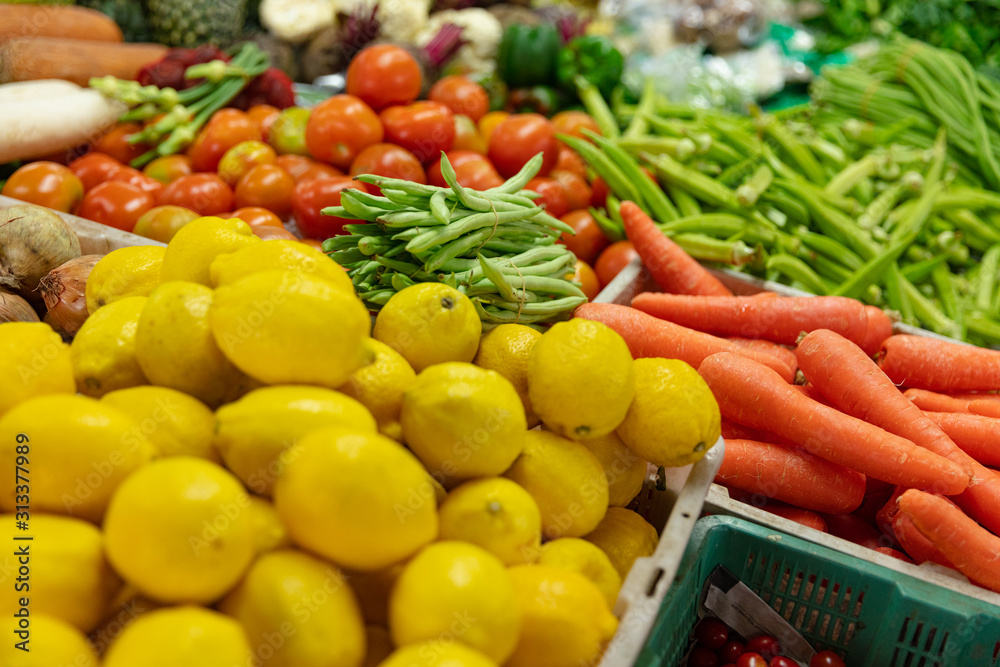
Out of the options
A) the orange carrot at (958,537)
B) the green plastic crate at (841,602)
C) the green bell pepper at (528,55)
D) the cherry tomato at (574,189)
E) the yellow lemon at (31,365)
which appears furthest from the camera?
the green bell pepper at (528,55)

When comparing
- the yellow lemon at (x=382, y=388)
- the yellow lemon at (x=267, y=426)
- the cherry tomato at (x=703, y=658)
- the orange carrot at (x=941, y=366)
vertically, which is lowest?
the cherry tomato at (x=703, y=658)

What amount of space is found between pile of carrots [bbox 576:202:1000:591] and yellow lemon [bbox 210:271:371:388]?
110 cm

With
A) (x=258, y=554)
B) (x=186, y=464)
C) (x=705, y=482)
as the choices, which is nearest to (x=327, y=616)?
(x=258, y=554)

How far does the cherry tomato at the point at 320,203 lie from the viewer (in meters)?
2.44

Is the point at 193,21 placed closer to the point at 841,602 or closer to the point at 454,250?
the point at 454,250

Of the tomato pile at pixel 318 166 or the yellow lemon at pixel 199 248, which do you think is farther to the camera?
the tomato pile at pixel 318 166

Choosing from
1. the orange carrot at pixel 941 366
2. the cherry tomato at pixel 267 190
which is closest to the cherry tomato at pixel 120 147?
the cherry tomato at pixel 267 190

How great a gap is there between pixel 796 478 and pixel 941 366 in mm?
650

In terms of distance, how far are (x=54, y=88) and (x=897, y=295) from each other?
11.9 feet

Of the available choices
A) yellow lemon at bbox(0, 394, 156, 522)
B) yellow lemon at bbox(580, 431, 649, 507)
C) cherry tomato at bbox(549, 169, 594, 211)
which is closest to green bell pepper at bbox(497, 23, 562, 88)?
cherry tomato at bbox(549, 169, 594, 211)

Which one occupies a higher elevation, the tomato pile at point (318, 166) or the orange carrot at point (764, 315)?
the tomato pile at point (318, 166)

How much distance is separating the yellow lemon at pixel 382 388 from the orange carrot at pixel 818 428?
3.17ft

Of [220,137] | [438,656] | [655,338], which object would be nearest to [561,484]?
[438,656]

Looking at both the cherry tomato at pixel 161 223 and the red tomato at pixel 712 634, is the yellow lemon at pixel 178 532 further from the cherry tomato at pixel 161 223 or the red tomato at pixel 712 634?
the cherry tomato at pixel 161 223
